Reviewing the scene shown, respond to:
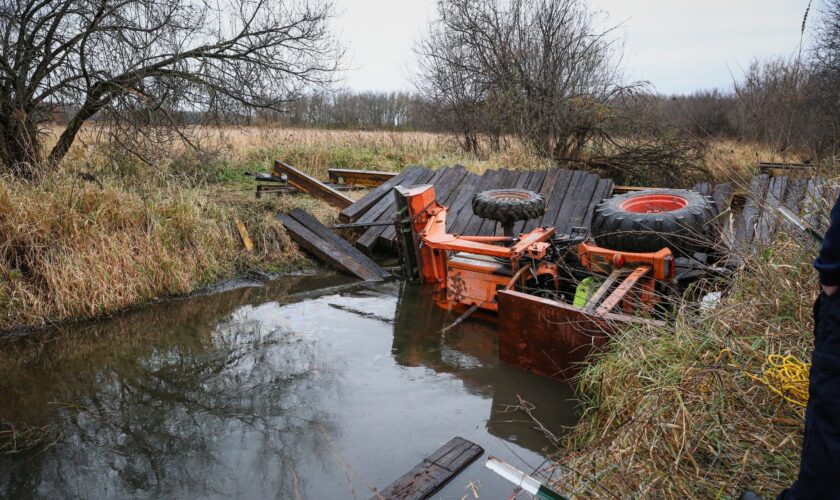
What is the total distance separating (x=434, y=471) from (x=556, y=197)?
18.6ft

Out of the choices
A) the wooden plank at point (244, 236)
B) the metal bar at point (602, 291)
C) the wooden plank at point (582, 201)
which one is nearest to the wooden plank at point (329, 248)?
the wooden plank at point (244, 236)

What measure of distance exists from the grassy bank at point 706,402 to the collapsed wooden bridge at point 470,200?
13.3 ft

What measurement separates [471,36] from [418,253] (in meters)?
10.4

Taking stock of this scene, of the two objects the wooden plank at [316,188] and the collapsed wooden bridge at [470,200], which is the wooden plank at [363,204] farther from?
the wooden plank at [316,188]

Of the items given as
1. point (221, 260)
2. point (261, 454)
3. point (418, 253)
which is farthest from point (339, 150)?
point (261, 454)

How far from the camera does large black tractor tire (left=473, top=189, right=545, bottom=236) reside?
20.4 ft

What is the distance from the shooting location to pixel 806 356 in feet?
10.1

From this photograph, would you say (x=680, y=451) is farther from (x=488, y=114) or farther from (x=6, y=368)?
(x=488, y=114)

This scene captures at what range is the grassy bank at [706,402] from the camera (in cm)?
265

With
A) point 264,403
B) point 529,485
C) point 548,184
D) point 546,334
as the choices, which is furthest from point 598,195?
point 529,485

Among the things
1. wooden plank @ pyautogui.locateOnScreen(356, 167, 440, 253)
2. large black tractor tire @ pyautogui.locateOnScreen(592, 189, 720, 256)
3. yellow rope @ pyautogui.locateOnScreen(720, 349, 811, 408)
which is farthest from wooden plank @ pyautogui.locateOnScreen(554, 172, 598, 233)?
yellow rope @ pyautogui.locateOnScreen(720, 349, 811, 408)

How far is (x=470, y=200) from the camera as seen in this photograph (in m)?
9.06

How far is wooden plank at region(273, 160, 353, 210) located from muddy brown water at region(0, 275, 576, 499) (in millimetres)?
3454

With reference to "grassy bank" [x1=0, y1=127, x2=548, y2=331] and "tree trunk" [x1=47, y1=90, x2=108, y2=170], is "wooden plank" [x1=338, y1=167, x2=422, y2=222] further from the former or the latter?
"tree trunk" [x1=47, y1=90, x2=108, y2=170]
